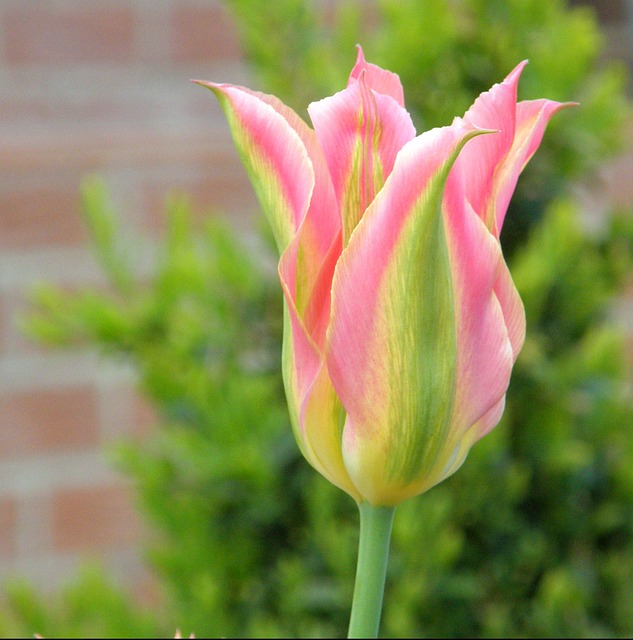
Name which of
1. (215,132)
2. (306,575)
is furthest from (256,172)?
(215,132)

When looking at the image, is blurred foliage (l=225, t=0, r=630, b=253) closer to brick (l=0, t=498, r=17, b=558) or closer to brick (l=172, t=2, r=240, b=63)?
brick (l=172, t=2, r=240, b=63)

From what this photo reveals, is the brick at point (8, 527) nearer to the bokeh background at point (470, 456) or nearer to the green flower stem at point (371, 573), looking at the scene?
the bokeh background at point (470, 456)

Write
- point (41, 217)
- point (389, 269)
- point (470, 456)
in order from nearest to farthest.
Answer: point (389, 269)
point (470, 456)
point (41, 217)

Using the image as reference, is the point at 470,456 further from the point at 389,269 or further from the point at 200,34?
the point at 200,34

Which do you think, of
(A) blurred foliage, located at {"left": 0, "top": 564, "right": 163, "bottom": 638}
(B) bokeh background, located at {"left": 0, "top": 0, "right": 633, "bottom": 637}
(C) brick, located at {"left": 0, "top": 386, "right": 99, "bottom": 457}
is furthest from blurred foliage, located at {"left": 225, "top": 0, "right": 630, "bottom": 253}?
(C) brick, located at {"left": 0, "top": 386, "right": 99, "bottom": 457}

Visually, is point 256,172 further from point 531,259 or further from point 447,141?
point 531,259

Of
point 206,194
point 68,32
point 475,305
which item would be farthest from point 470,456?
point 68,32

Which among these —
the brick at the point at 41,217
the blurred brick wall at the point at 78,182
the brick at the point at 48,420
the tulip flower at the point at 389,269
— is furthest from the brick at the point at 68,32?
the tulip flower at the point at 389,269
